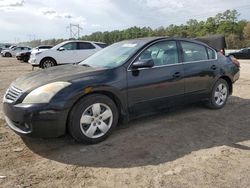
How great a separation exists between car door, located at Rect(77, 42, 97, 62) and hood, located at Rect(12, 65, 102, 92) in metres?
10.8

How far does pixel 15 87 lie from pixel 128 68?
5.66ft

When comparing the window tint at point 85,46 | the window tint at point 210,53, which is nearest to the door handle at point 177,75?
the window tint at point 210,53

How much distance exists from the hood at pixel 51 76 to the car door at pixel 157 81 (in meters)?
0.70

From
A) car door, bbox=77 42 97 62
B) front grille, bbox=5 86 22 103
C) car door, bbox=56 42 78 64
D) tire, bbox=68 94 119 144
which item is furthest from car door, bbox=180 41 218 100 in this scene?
car door, bbox=56 42 78 64

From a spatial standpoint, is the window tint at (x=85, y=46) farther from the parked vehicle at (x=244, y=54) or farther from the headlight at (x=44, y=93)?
the parked vehicle at (x=244, y=54)

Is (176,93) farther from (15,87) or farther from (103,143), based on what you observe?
(15,87)

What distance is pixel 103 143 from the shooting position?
4.50 m

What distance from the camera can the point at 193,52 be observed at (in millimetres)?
5926

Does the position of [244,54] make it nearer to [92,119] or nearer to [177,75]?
[177,75]

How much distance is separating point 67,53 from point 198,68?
1070cm

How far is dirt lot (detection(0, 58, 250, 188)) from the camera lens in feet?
11.3

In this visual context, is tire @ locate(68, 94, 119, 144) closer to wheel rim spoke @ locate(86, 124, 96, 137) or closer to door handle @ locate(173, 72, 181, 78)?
wheel rim spoke @ locate(86, 124, 96, 137)

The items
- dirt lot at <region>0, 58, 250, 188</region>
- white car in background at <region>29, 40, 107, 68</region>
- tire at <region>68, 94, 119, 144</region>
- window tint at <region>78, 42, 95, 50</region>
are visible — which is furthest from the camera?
window tint at <region>78, 42, 95, 50</region>

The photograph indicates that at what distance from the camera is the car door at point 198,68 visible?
18.6ft
